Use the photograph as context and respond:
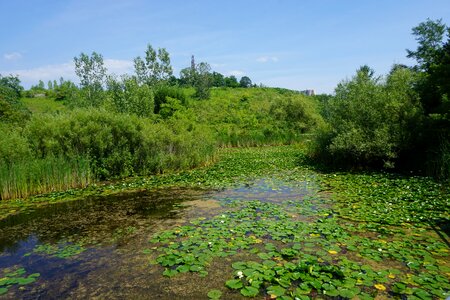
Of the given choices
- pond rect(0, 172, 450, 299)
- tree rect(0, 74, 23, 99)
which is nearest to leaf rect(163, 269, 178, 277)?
pond rect(0, 172, 450, 299)

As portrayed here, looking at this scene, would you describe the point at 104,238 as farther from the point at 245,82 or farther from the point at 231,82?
the point at 245,82

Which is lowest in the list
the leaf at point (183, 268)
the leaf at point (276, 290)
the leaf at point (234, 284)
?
the leaf at point (183, 268)

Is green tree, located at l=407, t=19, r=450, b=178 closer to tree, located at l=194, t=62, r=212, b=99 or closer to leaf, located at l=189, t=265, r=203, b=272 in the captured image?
leaf, located at l=189, t=265, r=203, b=272

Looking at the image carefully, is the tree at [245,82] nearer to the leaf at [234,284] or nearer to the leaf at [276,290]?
the leaf at [234,284]

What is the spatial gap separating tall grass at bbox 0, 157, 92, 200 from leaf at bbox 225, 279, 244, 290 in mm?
9008

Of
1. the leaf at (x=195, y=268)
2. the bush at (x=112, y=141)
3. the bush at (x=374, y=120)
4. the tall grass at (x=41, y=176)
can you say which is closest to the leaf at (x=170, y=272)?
the leaf at (x=195, y=268)

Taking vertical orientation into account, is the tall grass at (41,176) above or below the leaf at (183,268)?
above

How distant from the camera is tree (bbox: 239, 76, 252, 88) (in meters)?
80.9

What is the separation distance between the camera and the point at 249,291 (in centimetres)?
421

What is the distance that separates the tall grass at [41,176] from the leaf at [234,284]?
9.01 m

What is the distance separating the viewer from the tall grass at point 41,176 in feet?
33.0

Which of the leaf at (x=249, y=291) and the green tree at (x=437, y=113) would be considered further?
the green tree at (x=437, y=113)

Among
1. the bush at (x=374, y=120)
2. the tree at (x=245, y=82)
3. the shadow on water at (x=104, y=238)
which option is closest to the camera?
the shadow on water at (x=104, y=238)

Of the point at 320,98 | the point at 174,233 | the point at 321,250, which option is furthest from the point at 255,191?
the point at 320,98
